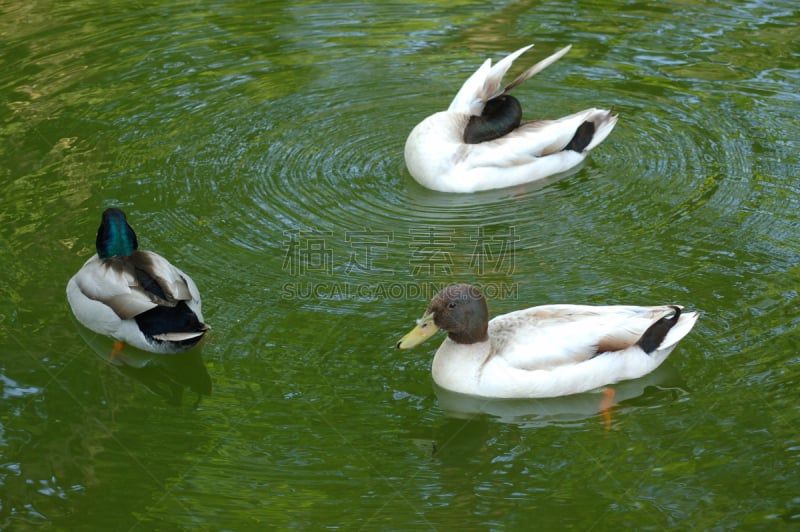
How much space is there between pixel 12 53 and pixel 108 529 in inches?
300

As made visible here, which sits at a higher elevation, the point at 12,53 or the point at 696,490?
the point at 12,53

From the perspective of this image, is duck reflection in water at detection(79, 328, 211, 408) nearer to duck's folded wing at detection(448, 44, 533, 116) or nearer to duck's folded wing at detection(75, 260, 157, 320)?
duck's folded wing at detection(75, 260, 157, 320)

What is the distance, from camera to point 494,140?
954 centimetres

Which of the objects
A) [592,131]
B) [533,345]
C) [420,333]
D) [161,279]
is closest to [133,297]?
[161,279]

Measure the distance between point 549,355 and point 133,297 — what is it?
266 cm

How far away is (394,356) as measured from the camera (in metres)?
7.14

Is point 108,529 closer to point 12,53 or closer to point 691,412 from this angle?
point 691,412

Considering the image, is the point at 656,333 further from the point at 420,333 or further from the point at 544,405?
the point at 420,333

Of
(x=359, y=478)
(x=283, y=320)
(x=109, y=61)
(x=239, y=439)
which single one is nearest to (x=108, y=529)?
(x=239, y=439)

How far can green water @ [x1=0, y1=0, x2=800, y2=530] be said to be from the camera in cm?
606

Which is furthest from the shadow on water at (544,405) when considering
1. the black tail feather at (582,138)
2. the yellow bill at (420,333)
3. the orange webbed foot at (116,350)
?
the black tail feather at (582,138)

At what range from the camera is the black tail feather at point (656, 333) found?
6797 millimetres

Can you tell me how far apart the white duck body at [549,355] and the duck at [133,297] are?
166cm

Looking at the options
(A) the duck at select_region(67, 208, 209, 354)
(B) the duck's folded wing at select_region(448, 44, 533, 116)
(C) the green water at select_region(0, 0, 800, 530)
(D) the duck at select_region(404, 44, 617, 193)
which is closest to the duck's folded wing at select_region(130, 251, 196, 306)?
(A) the duck at select_region(67, 208, 209, 354)
